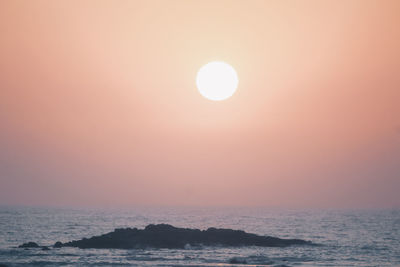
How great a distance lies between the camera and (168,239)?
7006 centimetres

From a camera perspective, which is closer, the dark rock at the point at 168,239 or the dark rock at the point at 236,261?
the dark rock at the point at 236,261

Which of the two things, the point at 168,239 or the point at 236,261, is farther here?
the point at 168,239

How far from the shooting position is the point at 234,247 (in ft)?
228

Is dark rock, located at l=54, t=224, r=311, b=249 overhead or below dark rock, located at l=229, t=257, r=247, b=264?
overhead

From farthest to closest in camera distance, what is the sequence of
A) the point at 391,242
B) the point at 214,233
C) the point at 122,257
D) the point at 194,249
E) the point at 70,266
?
the point at 391,242, the point at 214,233, the point at 194,249, the point at 122,257, the point at 70,266

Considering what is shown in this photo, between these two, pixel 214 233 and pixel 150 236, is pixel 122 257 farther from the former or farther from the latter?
pixel 214 233

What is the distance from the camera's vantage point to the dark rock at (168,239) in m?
67.6

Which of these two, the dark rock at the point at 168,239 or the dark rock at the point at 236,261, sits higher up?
the dark rock at the point at 168,239

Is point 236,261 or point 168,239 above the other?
point 168,239

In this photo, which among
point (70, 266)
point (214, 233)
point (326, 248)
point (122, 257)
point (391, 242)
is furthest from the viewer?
point (391, 242)

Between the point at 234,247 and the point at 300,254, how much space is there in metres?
10.8

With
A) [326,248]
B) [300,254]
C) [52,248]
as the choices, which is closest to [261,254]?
[300,254]

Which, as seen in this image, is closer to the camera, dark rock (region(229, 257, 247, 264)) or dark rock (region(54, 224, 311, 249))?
dark rock (region(229, 257, 247, 264))

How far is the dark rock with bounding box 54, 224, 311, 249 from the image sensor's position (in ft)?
222
